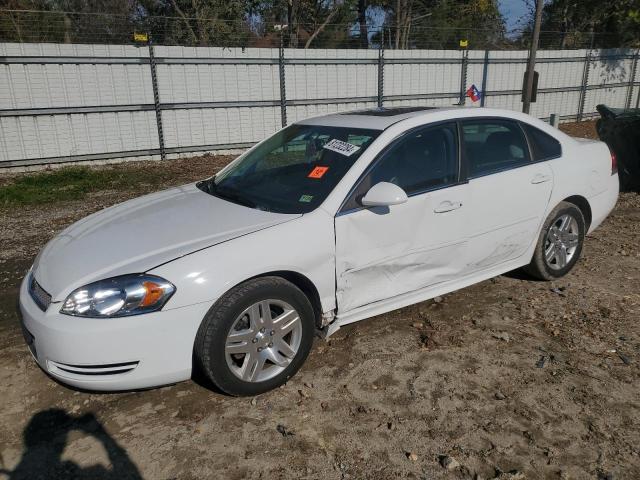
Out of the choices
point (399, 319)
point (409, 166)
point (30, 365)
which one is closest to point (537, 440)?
point (399, 319)

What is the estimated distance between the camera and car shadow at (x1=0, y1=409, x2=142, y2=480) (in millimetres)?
2553

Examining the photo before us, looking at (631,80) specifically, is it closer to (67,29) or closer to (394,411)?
(67,29)

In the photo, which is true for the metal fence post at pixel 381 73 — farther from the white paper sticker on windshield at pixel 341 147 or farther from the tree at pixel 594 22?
the white paper sticker on windshield at pixel 341 147

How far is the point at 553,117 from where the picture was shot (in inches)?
470

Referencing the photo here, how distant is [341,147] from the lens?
3.64 metres

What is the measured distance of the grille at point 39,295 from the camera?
287cm

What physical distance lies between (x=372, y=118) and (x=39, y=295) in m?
2.45

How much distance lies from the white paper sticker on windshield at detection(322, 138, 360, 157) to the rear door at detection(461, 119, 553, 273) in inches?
35.0

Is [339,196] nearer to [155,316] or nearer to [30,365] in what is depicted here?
[155,316]

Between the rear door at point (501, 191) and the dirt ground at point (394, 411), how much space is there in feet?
1.74

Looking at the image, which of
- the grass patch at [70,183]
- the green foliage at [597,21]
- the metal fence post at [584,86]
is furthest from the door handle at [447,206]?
the metal fence post at [584,86]

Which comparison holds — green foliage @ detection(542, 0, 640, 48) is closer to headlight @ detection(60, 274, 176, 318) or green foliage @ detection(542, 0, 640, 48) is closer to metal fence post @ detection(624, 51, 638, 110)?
metal fence post @ detection(624, 51, 638, 110)

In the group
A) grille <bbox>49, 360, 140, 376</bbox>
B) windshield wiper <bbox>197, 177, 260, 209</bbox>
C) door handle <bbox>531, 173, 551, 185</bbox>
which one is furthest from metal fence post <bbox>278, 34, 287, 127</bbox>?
grille <bbox>49, 360, 140, 376</bbox>

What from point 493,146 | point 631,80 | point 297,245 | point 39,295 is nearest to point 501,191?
point 493,146
